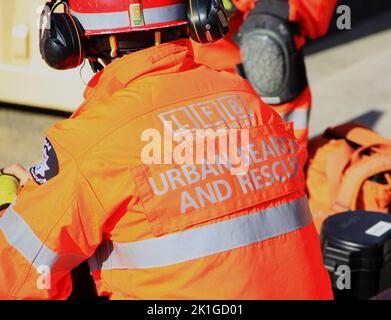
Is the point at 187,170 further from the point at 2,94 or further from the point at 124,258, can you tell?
the point at 2,94

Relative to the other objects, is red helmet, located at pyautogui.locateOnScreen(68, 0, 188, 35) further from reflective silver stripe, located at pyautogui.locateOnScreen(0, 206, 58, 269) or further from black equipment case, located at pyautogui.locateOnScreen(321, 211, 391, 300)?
black equipment case, located at pyautogui.locateOnScreen(321, 211, 391, 300)

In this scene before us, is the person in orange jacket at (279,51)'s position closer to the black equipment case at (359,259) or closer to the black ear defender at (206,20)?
the black equipment case at (359,259)

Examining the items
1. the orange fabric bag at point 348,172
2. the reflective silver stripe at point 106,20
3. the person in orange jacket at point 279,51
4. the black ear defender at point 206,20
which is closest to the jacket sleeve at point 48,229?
the reflective silver stripe at point 106,20

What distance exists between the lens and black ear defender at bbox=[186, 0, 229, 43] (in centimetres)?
213

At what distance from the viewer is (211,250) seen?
5.97 ft

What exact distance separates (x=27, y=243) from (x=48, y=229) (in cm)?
8

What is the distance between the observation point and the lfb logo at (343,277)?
297cm

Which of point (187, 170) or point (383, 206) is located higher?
point (187, 170)

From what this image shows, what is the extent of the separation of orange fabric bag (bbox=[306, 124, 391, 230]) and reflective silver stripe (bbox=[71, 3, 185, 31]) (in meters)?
1.72

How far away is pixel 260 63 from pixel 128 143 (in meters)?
2.18

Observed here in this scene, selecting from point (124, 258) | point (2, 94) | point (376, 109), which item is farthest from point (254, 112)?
point (376, 109)

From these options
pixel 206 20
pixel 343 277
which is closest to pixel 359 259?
pixel 343 277

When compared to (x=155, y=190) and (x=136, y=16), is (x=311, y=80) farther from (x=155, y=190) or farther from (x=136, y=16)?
(x=155, y=190)

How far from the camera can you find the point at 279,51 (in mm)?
3846
